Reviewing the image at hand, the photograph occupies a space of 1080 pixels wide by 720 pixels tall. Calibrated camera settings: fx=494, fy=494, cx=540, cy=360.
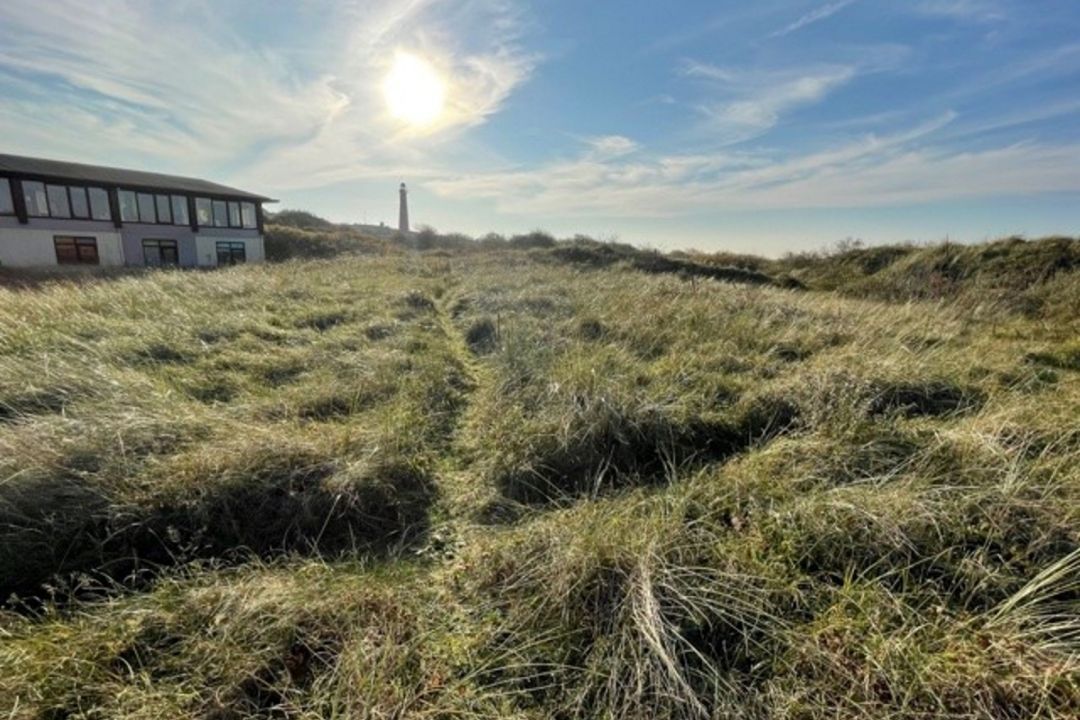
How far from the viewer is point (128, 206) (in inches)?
1011

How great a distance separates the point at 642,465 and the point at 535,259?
2258 cm

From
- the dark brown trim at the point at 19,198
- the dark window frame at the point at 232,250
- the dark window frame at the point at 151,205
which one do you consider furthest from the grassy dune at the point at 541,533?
the dark window frame at the point at 232,250

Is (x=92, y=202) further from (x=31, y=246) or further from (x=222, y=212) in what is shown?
(x=222, y=212)

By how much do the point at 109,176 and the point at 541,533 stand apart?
1318 inches

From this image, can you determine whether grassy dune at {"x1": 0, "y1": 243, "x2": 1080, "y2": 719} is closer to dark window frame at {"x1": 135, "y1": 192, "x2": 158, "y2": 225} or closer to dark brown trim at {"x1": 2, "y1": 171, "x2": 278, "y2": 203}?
dark brown trim at {"x1": 2, "y1": 171, "x2": 278, "y2": 203}

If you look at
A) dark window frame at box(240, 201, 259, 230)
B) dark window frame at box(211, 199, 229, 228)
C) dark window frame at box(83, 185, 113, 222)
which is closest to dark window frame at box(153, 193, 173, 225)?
dark window frame at box(83, 185, 113, 222)

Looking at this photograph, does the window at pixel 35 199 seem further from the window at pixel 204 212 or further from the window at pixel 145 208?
the window at pixel 204 212

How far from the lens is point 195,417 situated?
13.6 feet

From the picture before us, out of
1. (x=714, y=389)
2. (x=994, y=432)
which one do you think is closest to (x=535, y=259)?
(x=714, y=389)

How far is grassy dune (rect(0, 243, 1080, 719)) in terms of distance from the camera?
2.01 metres

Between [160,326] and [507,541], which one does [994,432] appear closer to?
[507,541]

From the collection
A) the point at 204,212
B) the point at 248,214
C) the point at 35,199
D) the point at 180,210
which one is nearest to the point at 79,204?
the point at 35,199

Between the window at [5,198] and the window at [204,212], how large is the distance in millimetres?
7625

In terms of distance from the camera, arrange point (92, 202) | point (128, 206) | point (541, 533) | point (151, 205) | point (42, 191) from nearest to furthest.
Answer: point (541, 533)
point (42, 191)
point (92, 202)
point (128, 206)
point (151, 205)
